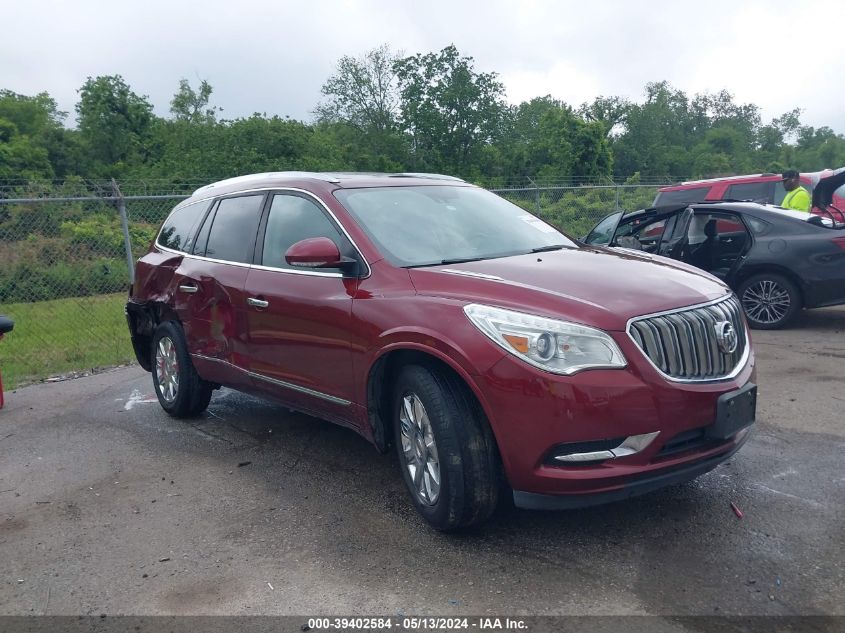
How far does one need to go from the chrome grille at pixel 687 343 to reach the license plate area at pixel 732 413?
11cm

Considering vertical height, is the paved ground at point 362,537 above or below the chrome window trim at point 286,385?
below

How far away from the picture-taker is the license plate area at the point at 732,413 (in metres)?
3.38

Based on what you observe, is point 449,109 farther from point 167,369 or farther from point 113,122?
point 167,369

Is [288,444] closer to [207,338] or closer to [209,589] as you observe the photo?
[207,338]

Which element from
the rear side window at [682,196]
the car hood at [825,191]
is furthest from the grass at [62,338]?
the rear side window at [682,196]

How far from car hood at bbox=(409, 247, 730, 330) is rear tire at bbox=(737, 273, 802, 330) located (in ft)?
15.5

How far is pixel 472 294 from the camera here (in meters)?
3.59

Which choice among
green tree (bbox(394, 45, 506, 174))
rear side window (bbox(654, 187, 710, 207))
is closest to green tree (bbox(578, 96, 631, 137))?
green tree (bbox(394, 45, 506, 174))

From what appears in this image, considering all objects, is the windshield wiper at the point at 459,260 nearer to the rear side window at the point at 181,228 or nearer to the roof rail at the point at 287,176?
the roof rail at the point at 287,176

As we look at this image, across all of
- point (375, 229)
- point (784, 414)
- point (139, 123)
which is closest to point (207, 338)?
point (375, 229)

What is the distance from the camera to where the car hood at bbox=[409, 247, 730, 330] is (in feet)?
11.0

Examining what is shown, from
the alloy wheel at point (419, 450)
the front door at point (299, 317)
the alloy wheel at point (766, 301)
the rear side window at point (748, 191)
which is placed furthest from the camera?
the rear side window at point (748, 191)

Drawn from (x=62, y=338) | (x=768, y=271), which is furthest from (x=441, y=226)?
(x=62, y=338)

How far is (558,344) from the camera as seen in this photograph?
327 cm
